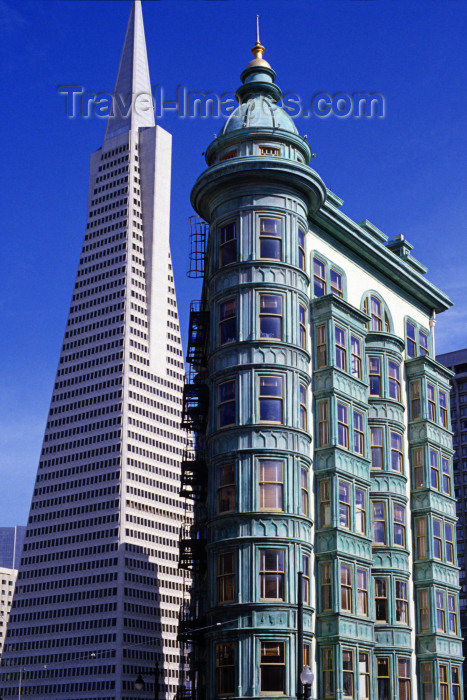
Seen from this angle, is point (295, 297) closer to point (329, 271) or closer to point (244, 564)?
point (329, 271)

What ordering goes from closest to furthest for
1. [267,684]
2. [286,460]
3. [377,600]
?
[267,684]
[286,460]
[377,600]

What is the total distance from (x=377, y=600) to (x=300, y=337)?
581 inches

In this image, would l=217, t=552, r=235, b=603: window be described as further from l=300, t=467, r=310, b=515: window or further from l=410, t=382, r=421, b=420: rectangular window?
l=410, t=382, r=421, b=420: rectangular window

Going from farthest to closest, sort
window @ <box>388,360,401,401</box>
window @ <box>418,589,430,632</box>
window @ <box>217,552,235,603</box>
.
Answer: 1. window @ <box>388,360,401,401</box>
2. window @ <box>418,589,430,632</box>
3. window @ <box>217,552,235,603</box>

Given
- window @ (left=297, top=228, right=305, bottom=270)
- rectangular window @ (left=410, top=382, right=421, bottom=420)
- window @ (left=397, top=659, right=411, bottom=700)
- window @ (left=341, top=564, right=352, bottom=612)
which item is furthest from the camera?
rectangular window @ (left=410, top=382, right=421, bottom=420)

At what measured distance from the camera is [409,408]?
63062 millimetres

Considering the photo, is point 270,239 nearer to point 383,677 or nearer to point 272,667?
point 272,667

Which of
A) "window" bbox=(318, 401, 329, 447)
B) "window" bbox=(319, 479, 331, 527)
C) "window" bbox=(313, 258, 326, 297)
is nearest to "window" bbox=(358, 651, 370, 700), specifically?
"window" bbox=(319, 479, 331, 527)

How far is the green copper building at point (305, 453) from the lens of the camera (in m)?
46.7

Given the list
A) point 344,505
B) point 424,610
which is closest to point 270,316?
point 344,505

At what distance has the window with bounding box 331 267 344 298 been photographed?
192 ft

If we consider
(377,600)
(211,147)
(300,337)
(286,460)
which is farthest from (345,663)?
(211,147)

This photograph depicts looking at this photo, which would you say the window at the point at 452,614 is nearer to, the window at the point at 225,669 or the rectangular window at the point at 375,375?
the rectangular window at the point at 375,375

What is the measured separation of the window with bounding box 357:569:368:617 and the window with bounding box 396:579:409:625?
12.4 feet
